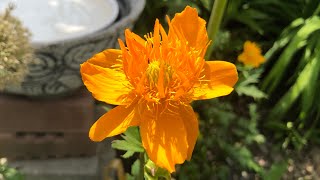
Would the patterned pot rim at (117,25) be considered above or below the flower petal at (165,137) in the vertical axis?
below

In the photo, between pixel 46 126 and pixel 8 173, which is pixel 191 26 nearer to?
pixel 8 173

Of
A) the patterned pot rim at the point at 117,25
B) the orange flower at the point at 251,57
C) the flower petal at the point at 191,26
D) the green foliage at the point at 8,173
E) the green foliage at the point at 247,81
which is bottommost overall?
the green foliage at the point at 247,81

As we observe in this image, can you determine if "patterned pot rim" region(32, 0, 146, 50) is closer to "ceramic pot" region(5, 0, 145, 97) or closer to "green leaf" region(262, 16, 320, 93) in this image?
"ceramic pot" region(5, 0, 145, 97)

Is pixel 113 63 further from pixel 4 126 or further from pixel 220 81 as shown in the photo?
pixel 4 126

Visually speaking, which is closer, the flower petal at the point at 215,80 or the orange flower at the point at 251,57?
the flower petal at the point at 215,80

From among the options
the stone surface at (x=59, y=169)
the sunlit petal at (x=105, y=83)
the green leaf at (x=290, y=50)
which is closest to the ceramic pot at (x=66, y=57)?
the stone surface at (x=59, y=169)

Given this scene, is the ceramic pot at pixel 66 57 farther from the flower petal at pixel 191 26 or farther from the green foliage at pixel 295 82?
the green foliage at pixel 295 82

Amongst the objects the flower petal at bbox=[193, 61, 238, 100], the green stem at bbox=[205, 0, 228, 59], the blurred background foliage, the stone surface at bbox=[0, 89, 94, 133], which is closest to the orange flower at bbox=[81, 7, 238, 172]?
the flower petal at bbox=[193, 61, 238, 100]
